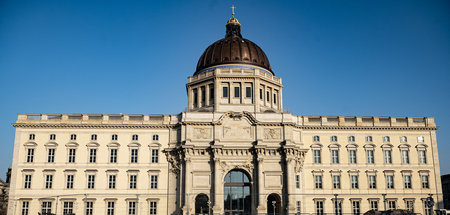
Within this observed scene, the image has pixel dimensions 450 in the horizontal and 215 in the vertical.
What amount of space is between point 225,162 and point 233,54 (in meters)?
20.8

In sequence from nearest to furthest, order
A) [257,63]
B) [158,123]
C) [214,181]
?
[214,181], [158,123], [257,63]

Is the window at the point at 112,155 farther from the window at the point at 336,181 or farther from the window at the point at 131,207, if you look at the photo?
the window at the point at 336,181

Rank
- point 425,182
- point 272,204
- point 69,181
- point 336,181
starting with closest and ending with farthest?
1. point 69,181
2. point 272,204
3. point 336,181
4. point 425,182

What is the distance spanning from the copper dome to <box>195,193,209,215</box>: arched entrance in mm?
23552

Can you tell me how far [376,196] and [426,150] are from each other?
11.7m

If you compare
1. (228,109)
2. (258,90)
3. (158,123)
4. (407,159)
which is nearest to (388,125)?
(407,159)

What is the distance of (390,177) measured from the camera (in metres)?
Answer: 65.7

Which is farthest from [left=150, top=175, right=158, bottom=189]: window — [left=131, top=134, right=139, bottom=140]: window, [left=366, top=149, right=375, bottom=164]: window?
[left=366, top=149, right=375, bottom=164]: window

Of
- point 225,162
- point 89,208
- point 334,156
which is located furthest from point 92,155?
point 334,156

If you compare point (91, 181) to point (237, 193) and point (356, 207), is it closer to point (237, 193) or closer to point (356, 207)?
point (237, 193)

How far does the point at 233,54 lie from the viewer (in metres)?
73.1

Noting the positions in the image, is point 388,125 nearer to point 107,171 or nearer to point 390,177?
point 390,177

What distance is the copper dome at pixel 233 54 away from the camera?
72500mm

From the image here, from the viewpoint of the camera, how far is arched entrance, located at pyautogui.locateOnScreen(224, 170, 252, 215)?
6175cm
